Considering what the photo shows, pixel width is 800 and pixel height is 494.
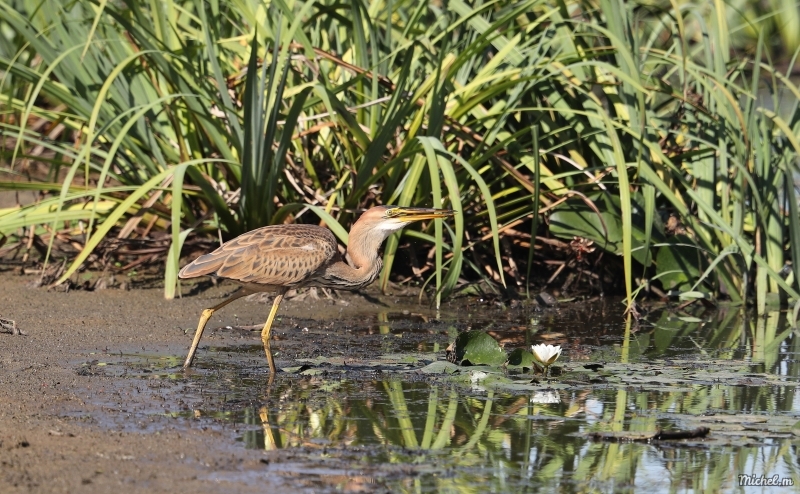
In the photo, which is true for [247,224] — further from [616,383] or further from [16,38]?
[16,38]

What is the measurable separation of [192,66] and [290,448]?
146 inches

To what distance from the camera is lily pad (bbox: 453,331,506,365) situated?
5539 millimetres

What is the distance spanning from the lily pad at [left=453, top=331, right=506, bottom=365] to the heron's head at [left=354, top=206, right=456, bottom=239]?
0.98 m

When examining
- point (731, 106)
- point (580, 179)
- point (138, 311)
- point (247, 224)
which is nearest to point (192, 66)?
point (247, 224)

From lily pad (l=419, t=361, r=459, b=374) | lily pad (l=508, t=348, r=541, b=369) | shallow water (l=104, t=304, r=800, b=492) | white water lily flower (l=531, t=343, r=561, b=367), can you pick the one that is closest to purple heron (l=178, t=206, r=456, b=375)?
shallow water (l=104, t=304, r=800, b=492)

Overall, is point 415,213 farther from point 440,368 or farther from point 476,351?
point 440,368

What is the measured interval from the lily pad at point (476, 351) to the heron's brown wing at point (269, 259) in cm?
97

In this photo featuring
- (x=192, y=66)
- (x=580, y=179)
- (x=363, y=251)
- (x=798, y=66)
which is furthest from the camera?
(x=798, y=66)

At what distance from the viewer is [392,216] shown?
6.36 meters

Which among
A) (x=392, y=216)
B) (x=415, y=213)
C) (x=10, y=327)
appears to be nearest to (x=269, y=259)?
(x=392, y=216)

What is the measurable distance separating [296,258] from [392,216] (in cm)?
68

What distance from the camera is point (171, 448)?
3961mm

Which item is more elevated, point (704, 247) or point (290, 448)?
point (704, 247)

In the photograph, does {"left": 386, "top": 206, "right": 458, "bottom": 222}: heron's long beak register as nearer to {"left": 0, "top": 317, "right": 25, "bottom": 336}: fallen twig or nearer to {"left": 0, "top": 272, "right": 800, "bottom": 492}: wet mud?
{"left": 0, "top": 272, "right": 800, "bottom": 492}: wet mud
